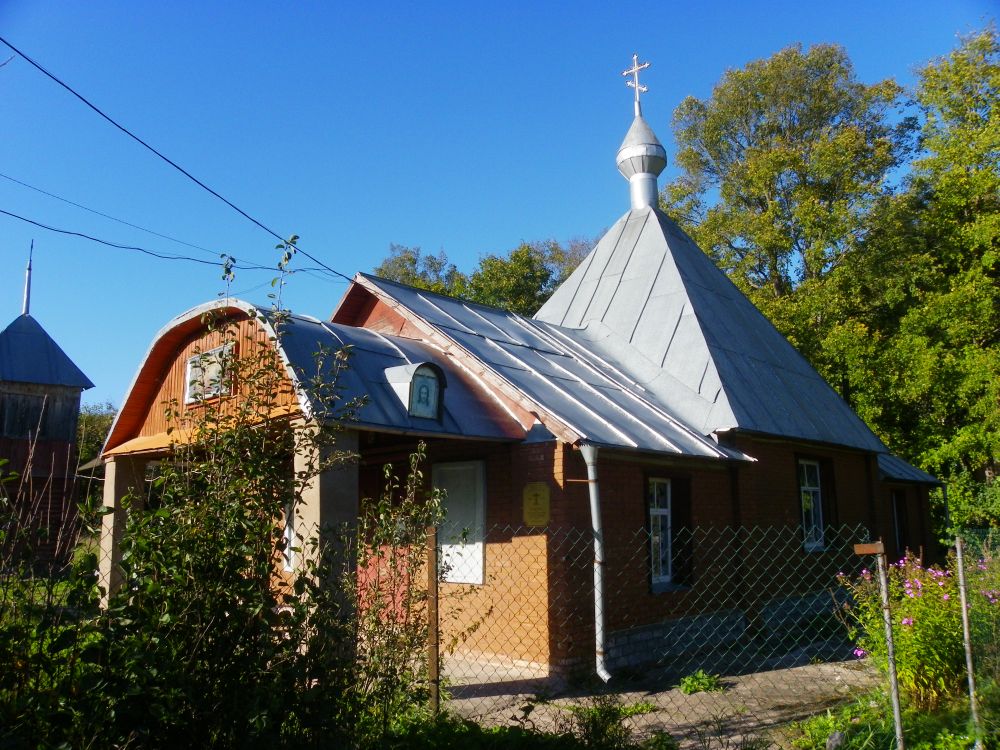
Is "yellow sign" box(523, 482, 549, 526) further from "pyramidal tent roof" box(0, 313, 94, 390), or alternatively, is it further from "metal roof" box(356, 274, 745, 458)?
"pyramidal tent roof" box(0, 313, 94, 390)

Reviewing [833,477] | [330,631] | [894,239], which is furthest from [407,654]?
[894,239]

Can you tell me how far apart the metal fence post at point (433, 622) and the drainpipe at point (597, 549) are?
10.1 feet

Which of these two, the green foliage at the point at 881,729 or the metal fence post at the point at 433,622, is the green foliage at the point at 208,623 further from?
the green foliage at the point at 881,729

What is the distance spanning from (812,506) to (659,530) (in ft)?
15.3

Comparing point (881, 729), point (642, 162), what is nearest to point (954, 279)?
point (642, 162)

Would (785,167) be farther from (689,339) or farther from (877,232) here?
(689,339)

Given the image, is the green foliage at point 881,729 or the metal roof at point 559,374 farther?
the metal roof at point 559,374

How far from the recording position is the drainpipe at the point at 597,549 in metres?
8.43

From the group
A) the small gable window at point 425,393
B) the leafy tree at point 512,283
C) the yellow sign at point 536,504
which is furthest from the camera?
the leafy tree at point 512,283

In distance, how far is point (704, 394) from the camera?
11.7 metres

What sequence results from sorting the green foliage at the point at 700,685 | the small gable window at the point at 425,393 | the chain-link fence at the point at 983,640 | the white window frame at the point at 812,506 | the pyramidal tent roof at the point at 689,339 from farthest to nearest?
the white window frame at the point at 812,506 < the pyramidal tent roof at the point at 689,339 < the small gable window at the point at 425,393 < the green foliage at the point at 700,685 < the chain-link fence at the point at 983,640

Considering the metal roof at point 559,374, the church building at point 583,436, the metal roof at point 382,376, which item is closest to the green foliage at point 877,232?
the church building at point 583,436

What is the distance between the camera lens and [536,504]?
880 cm

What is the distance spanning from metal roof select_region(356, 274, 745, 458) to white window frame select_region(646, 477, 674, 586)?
0.73 meters
